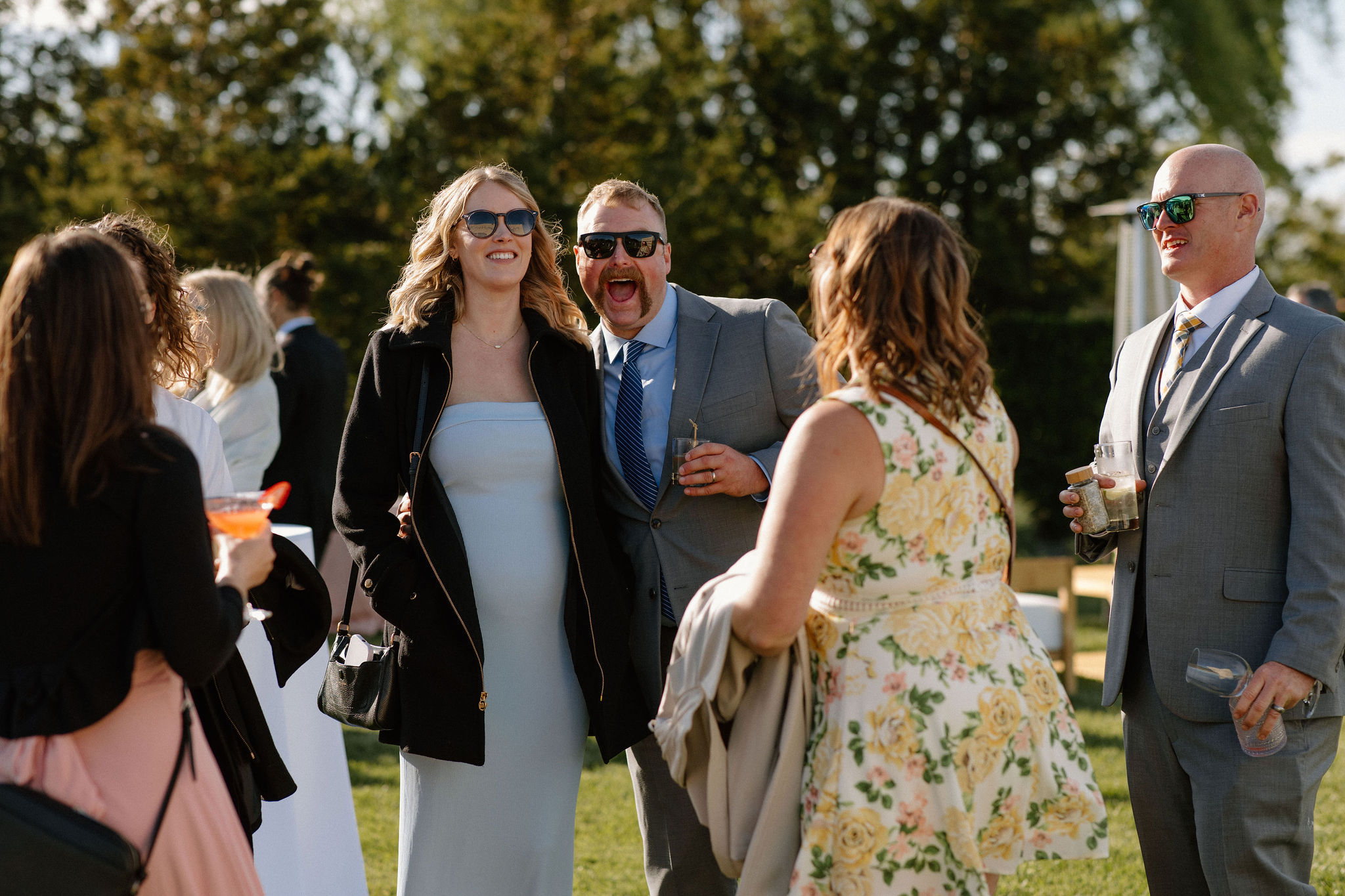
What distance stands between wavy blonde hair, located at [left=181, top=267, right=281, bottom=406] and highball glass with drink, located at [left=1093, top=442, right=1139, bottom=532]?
380 cm

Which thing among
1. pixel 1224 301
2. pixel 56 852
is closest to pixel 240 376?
pixel 56 852

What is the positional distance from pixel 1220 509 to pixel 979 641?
1.04 m

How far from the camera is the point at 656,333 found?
12.3 ft

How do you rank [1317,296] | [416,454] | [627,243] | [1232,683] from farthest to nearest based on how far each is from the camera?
[1317,296] → [627,243] → [416,454] → [1232,683]

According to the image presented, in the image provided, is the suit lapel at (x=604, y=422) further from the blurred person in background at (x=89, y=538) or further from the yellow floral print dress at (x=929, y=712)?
the blurred person in background at (x=89, y=538)

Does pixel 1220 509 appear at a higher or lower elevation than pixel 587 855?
higher

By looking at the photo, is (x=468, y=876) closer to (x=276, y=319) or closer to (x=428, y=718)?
(x=428, y=718)

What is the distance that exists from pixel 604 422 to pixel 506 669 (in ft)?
2.56

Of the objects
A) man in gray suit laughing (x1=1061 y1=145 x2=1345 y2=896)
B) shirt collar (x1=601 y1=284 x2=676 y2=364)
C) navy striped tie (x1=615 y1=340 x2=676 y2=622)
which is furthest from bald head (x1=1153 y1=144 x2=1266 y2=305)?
navy striped tie (x1=615 y1=340 x2=676 y2=622)

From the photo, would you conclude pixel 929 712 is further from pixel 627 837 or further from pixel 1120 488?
pixel 627 837

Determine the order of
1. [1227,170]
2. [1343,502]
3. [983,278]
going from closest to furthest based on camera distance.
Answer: [1343,502] → [1227,170] → [983,278]

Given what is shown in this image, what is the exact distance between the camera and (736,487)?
3424mm

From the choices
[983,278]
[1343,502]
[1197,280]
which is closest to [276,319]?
[1197,280]

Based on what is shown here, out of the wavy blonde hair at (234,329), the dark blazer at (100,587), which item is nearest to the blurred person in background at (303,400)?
the wavy blonde hair at (234,329)
